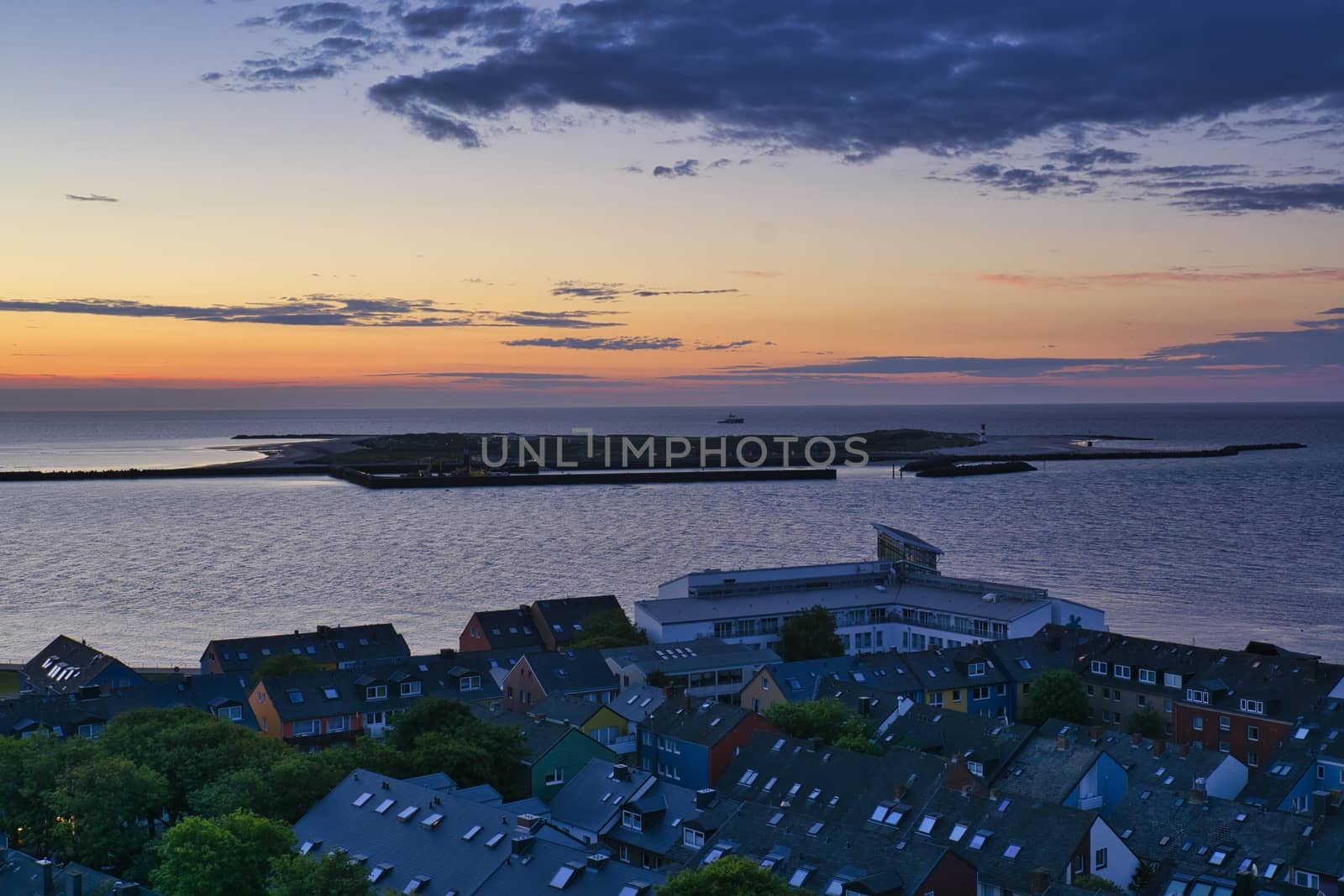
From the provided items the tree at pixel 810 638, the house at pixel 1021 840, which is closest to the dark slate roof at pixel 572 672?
the tree at pixel 810 638

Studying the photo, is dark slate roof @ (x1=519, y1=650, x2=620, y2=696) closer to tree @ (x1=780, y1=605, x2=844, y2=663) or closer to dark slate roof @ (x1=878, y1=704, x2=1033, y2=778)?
tree @ (x1=780, y1=605, x2=844, y2=663)

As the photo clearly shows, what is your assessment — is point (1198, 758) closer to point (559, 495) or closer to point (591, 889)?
point (591, 889)

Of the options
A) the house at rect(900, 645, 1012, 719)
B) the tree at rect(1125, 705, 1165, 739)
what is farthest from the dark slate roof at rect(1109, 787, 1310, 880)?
the house at rect(900, 645, 1012, 719)

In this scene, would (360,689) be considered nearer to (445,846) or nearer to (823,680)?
(823,680)

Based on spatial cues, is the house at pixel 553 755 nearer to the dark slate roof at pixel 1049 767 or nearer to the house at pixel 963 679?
the dark slate roof at pixel 1049 767

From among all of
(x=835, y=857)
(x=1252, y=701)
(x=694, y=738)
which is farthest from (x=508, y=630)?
(x=835, y=857)

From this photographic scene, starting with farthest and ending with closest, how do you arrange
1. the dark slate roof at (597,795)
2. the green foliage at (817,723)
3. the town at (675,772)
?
the green foliage at (817,723), the dark slate roof at (597,795), the town at (675,772)

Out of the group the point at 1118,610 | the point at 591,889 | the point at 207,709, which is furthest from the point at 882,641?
the point at 591,889
